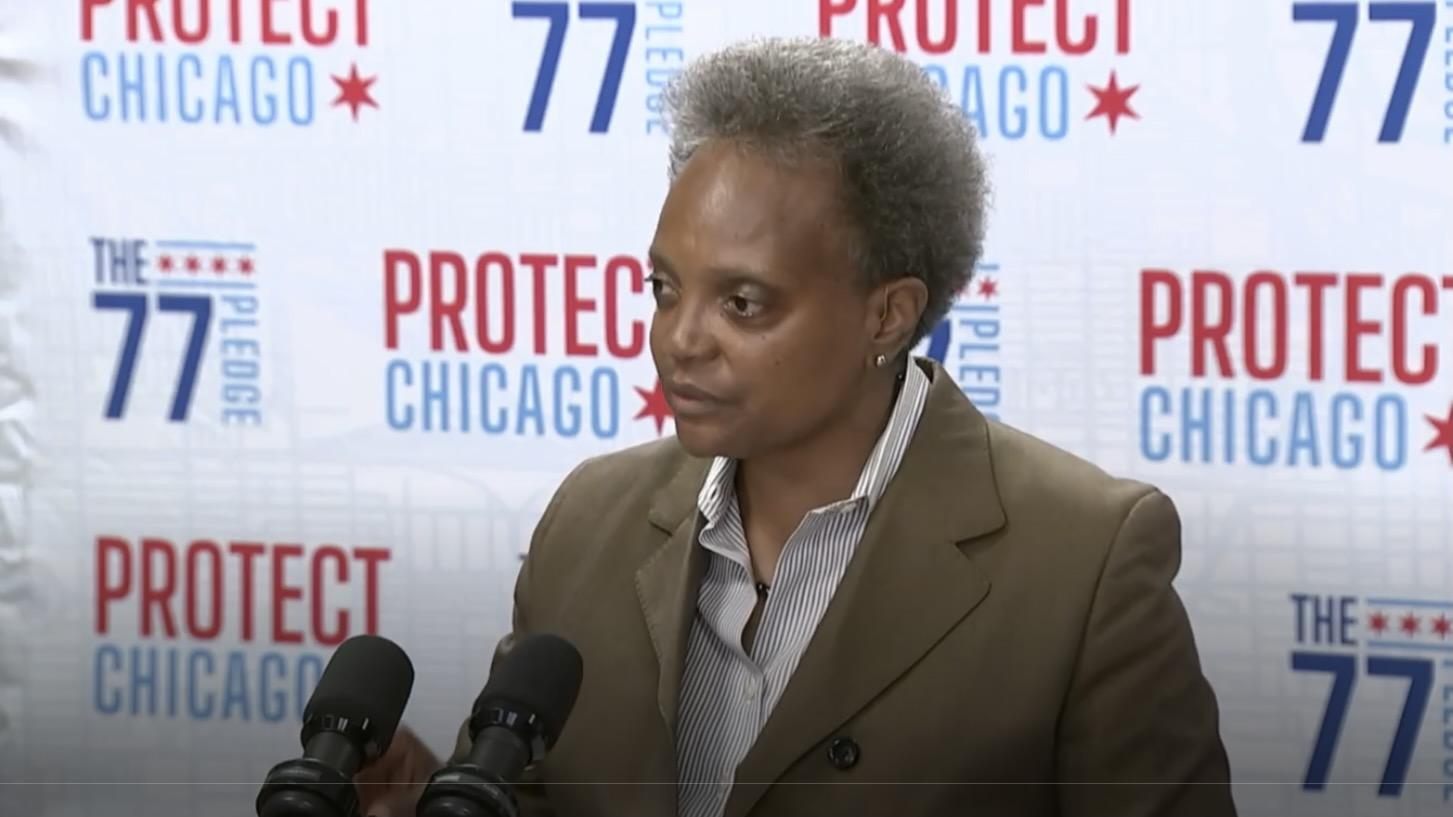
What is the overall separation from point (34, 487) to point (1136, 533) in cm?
154

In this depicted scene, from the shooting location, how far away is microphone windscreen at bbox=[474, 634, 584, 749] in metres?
1.14

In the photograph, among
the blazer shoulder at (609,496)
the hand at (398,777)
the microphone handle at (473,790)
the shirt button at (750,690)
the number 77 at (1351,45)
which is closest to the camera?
the microphone handle at (473,790)

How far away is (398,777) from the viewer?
4.88ft

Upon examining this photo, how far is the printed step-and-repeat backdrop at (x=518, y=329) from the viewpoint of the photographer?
86.9 inches

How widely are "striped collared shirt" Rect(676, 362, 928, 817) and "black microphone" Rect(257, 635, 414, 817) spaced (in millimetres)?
450

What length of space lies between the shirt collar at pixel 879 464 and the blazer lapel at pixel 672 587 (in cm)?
2

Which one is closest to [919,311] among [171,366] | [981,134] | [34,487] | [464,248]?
[981,134]

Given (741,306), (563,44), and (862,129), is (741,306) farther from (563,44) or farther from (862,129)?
(563,44)

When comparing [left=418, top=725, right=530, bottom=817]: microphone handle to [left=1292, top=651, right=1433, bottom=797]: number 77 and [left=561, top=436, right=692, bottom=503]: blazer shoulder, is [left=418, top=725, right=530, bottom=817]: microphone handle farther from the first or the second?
[left=1292, top=651, right=1433, bottom=797]: number 77

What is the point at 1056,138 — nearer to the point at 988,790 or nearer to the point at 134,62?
the point at 988,790

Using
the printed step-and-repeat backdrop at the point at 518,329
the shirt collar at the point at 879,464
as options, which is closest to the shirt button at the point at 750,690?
the shirt collar at the point at 879,464

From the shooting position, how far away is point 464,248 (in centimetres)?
240

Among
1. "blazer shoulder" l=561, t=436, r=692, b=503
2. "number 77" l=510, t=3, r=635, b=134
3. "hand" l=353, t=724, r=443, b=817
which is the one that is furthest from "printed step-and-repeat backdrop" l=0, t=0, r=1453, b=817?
"hand" l=353, t=724, r=443, b=817

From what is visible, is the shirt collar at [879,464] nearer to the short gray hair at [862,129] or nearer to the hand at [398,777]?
the short gray hair at [862,129]
